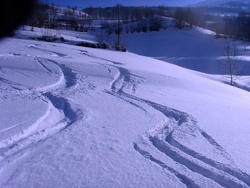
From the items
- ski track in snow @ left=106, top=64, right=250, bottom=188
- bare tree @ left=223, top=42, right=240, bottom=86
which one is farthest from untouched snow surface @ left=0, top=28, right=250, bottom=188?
bare tree @ left=223, top=42, right=240, bottom=86

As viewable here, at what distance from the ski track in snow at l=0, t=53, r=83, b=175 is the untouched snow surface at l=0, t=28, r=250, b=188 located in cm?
1

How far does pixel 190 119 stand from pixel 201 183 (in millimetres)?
2020

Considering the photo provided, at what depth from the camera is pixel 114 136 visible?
3699mm

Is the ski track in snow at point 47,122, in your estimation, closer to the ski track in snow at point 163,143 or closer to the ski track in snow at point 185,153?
the ski track in snow at point 163,143

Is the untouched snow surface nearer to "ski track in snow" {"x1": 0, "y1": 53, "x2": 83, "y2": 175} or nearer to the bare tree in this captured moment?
"ski track in snow" {"x1": 0, "y1": 53, "x2": 83, "y2": 175}

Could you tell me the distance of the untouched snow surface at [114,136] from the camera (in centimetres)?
276

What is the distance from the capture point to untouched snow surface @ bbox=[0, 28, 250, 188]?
9.05 ft

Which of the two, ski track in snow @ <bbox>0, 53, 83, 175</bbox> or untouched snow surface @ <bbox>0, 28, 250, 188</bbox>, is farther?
ski track in snow @ <bbox>0, 53, 83, 175</bbox>

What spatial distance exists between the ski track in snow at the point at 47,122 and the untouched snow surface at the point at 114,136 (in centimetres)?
1

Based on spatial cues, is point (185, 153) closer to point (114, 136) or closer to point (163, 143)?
point (163, 143)

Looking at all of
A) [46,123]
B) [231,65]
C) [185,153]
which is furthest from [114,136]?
[231,65]

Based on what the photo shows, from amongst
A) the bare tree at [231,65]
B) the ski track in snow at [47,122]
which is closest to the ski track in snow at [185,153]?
the ski track in snow at [47,122]

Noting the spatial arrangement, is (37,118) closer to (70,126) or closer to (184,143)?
(70,126)

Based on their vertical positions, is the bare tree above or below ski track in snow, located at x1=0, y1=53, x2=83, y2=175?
below
